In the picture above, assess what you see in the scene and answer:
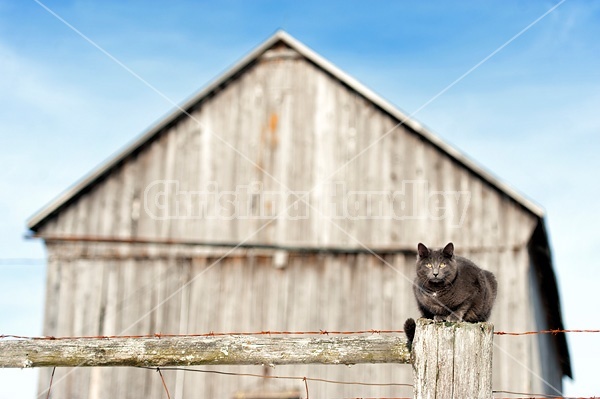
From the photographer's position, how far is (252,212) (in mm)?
11680

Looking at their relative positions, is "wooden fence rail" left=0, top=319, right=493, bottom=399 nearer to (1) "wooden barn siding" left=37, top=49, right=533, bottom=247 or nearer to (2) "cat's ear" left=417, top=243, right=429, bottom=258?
(2) "cat's ear" left=417, top=243, right=429, bottom=258

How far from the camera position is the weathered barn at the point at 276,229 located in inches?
436

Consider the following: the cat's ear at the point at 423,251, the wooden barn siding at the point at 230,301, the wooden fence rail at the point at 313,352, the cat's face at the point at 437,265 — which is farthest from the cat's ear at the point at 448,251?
the wooden barn siding at the point at 230,301

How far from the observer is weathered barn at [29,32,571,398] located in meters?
11.1

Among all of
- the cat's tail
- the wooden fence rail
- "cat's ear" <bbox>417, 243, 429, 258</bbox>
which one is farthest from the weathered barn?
the cat's tail

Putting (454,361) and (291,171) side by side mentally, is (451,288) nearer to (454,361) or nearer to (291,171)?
(454,361)

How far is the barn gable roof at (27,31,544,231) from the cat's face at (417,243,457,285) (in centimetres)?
669

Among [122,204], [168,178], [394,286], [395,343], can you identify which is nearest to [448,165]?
[394,286]

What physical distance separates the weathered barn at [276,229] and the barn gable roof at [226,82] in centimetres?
3

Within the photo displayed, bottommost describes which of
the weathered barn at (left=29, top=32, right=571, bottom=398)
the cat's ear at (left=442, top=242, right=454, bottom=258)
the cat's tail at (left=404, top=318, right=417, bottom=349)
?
the cat's tail at (left=404, top=318, right=417, bottom=349)

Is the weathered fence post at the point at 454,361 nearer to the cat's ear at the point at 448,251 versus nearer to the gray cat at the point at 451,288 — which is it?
the gray cat at the point at 451,288

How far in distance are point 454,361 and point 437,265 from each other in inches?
43.7

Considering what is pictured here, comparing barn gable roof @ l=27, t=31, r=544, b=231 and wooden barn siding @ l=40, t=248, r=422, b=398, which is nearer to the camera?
wooden barn siding @ l=40, t=248, r=422, b=398

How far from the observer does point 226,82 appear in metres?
12.5
